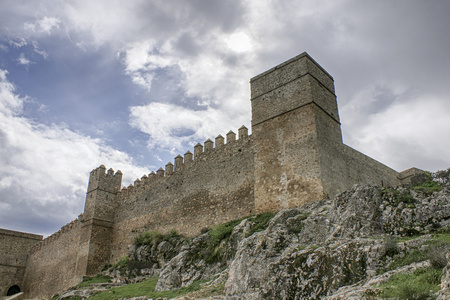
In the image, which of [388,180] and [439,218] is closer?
[439,218]

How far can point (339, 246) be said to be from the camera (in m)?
8.65

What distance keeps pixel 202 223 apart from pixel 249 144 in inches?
188

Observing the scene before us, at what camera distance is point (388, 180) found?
75.8 feet

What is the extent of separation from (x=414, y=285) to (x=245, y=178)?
1285 cm

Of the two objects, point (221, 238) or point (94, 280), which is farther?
point (94, 280)

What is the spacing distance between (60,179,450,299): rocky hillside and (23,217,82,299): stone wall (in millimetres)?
12436

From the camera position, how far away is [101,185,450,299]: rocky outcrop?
7.89 meters

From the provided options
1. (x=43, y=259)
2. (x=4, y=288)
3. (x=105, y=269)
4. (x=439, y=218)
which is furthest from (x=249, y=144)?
(x=4, y=288)

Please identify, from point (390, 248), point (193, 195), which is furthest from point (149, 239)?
point (390, 248)

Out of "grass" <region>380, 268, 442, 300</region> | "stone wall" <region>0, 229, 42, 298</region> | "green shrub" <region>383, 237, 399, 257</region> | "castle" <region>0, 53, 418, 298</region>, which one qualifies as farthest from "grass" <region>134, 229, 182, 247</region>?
"stone wall" <region>0, 229, 42, 298</region>

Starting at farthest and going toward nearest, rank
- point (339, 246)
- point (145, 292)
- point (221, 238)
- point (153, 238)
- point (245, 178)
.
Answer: point (153, 238), point (245, 178), point (221, 238), point (145, 292), point (339, 246)

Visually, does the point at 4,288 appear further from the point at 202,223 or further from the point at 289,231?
the point at 289,231

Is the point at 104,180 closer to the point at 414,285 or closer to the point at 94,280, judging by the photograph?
the point at 94,280

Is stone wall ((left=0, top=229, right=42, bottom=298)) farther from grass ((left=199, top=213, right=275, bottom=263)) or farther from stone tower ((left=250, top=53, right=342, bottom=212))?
stone tower ((left=250, top=53, right=342, bottom=212))
